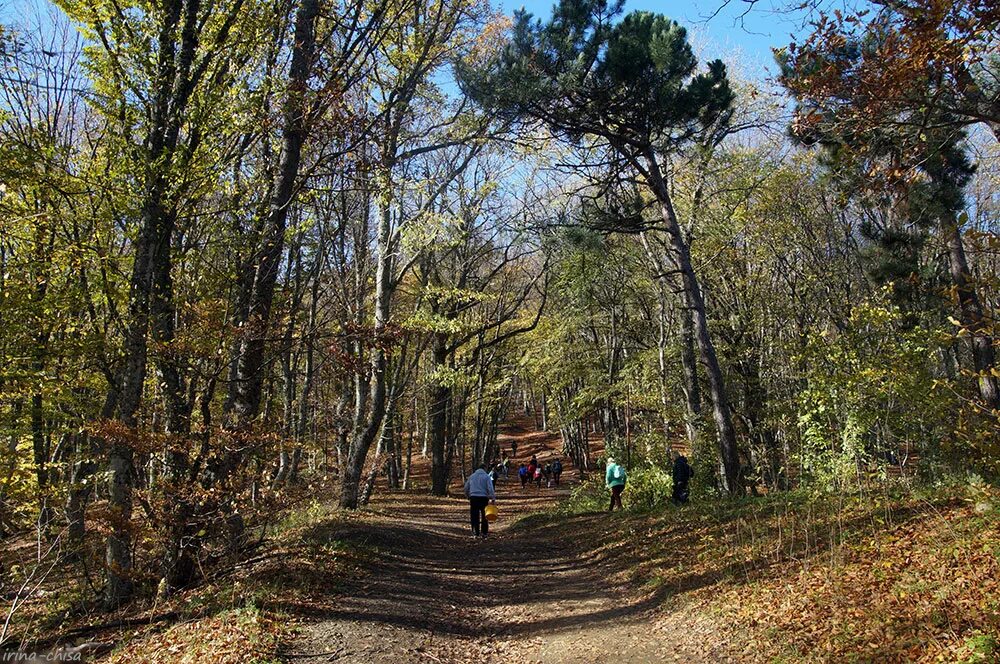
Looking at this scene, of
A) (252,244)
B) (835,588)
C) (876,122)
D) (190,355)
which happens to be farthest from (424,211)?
(835,588)

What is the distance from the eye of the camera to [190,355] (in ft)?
25.1

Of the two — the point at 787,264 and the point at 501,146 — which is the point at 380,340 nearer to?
the point at 501,146

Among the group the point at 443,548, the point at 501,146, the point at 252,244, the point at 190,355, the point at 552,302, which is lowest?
the point at 443,548

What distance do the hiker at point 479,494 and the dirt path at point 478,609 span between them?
24.3 inches

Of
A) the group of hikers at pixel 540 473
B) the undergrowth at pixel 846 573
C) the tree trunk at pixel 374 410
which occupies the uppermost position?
the tree trunk at pixel 374 410

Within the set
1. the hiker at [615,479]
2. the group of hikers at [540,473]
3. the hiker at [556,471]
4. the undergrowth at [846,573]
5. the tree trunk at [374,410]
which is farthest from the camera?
the group of hikers at [540,473]

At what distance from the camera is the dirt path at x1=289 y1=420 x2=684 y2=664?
6105 mm

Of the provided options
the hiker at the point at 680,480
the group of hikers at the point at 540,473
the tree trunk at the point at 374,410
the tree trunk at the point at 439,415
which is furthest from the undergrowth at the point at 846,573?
the group of hikers at the point at 540,473

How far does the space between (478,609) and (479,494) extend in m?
5.15

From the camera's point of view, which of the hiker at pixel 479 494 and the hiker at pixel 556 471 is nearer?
the hiker at pixel 479 494

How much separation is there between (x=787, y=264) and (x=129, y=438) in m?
20.7

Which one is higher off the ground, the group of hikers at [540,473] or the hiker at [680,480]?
the hiker at [680,480]

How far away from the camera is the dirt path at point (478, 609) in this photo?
6105 mm

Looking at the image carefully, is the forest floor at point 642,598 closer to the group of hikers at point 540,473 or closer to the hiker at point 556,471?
the hiker at point 556,471
